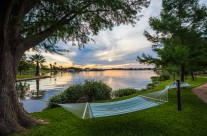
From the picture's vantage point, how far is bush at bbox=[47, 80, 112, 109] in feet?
42.7

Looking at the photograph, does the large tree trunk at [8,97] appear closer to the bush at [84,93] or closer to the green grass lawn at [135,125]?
the green grass lawn at [135,125]

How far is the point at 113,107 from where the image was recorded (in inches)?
244

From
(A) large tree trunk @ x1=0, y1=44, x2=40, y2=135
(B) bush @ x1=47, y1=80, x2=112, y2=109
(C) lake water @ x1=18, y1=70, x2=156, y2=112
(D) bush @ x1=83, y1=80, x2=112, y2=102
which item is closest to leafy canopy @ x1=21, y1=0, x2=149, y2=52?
(A) large tree trunk @ x1=0, y1=44, x2=40, y2=135

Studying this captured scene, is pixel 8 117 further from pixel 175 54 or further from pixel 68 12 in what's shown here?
pixel 175 54

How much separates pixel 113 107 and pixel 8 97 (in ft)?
10.0

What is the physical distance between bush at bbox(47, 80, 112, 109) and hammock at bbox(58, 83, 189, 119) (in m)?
6.02

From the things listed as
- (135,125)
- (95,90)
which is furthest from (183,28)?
(135,125)

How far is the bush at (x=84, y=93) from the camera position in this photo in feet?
42.7

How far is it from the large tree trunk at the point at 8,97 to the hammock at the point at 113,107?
1433mm

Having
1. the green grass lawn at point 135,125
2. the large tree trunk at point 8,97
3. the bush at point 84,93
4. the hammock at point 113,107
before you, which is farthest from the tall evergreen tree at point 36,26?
the bush at point 84,93

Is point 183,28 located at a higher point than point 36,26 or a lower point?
higher

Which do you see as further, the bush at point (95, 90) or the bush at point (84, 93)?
the bush at point (95, 90)

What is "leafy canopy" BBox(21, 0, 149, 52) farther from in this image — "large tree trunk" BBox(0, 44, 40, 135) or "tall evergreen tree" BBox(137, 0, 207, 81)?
"tall evergreen tree" BBox(137, 0, 207, 81)

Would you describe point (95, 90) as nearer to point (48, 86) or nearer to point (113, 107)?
point (113, 107)
